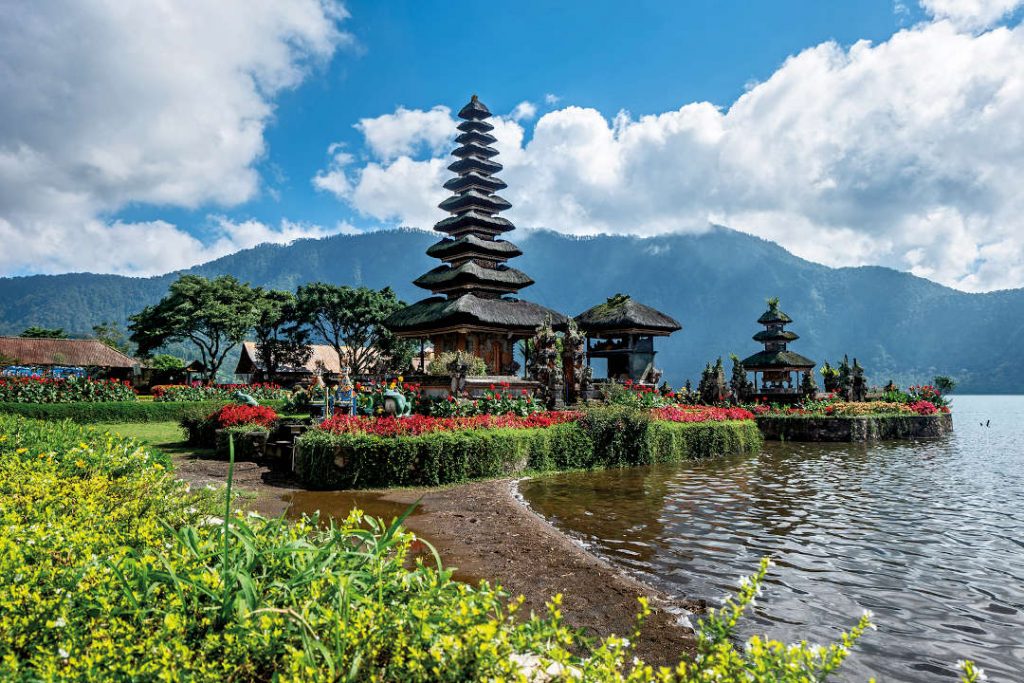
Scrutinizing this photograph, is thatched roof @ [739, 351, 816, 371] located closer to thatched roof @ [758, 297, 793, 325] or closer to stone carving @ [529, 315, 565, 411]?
thatched roof @ [758, 297, 793, 325]

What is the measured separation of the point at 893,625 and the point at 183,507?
6.72 metres

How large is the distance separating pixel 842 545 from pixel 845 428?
73.6ft

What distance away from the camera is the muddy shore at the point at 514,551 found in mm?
5430

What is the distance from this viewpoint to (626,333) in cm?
3566

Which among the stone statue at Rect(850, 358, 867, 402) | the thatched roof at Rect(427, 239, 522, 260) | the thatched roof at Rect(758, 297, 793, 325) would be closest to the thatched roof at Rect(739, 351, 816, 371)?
the thatched roof at Rect(758, 297, 793, 325)

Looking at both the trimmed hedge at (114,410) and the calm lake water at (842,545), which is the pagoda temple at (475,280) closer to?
the trimmed hedge at (114,410)

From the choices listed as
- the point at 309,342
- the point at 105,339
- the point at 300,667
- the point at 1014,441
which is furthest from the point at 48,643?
the point at 105,339

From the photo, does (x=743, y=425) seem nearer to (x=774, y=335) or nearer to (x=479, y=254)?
(x=479, y=254)

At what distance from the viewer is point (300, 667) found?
6.92 ft

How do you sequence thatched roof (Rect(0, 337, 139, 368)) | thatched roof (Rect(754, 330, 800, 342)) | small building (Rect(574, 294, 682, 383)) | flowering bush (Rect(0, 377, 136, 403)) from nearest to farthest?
1. flowering bush (Rect(0, 377, 136, 403))
2. small building (Rect(574, 294, 682, 383))
3. thatched roof (Rect(754, 330, 800, 342))
4. thatched roof (Rect(0, 337, 139, 368))

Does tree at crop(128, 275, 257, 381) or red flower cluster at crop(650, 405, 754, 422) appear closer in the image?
red flower cluster at crop(650, 405, 754, 422)

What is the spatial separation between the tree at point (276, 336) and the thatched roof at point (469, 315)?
2395 cm

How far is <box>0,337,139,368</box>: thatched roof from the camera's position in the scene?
50.8 metres

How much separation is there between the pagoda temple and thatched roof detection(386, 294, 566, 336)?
0.17 ft
